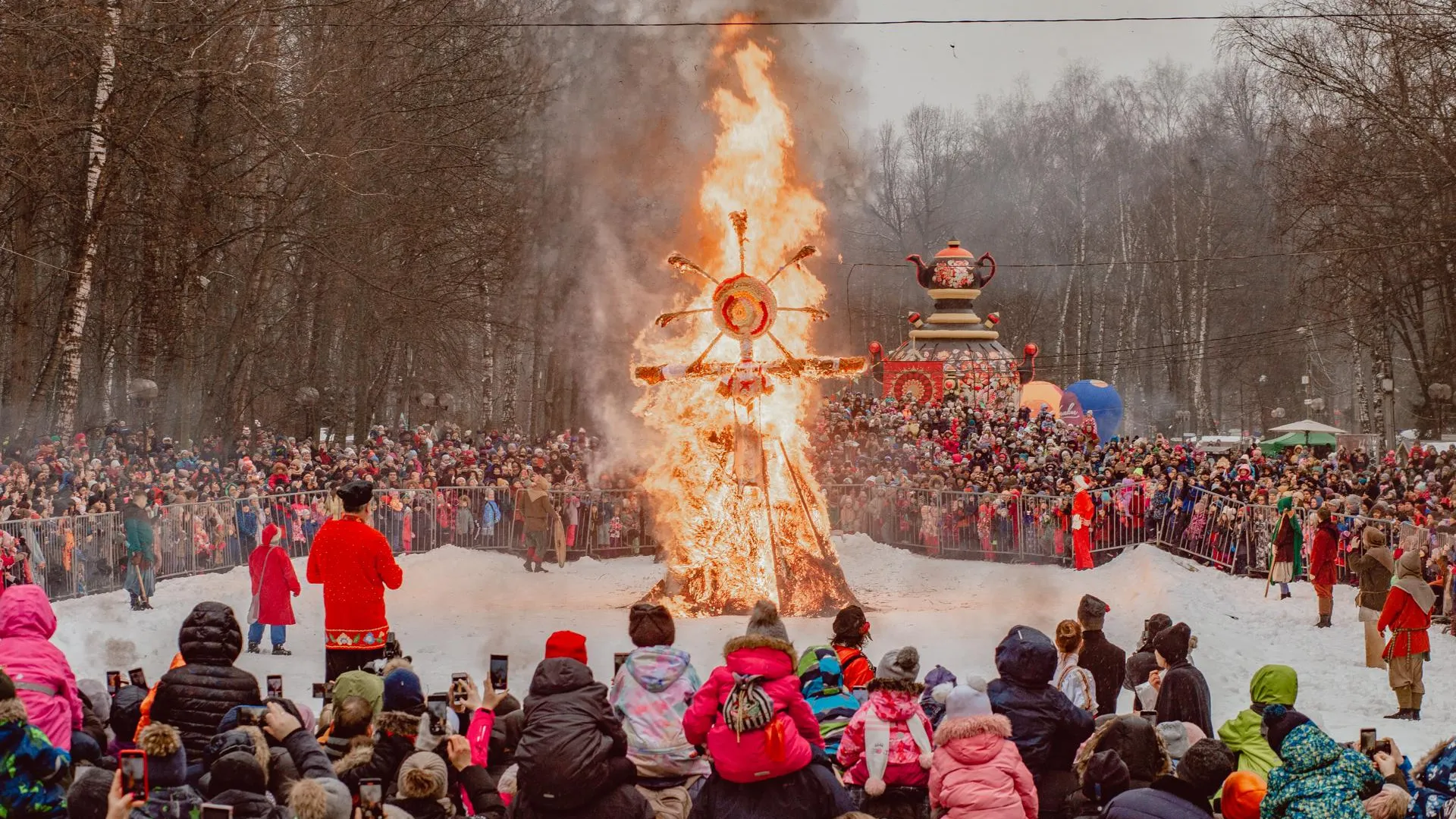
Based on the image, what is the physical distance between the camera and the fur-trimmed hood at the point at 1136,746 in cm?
698

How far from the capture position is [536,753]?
6.42 m

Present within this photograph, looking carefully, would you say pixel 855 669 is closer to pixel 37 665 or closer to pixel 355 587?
Result: pixel 37 665

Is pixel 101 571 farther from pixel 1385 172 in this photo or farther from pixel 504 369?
pixel 504 369

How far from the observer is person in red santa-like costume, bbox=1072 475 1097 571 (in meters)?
23.9

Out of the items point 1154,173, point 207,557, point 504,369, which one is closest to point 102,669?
point 207,557

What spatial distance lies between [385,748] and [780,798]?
1.64 m

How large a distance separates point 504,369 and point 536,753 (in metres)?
43.6

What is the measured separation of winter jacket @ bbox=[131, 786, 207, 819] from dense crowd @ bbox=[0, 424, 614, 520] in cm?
1308

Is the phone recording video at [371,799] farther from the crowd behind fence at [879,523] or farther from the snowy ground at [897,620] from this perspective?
the crowd behind fence at [879,523]

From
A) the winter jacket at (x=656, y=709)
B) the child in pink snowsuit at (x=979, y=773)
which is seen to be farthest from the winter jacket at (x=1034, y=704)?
the winter jacket at (x=656, y=709)

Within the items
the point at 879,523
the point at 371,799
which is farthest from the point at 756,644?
the point at 879,523

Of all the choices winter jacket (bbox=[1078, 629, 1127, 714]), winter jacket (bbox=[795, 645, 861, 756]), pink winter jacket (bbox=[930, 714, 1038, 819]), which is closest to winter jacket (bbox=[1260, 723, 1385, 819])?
pink winter jacket (bbox=[930, 714, 1038, 819])

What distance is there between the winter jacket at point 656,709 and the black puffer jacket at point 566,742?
432 millimetres

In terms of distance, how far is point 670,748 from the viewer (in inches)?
276
